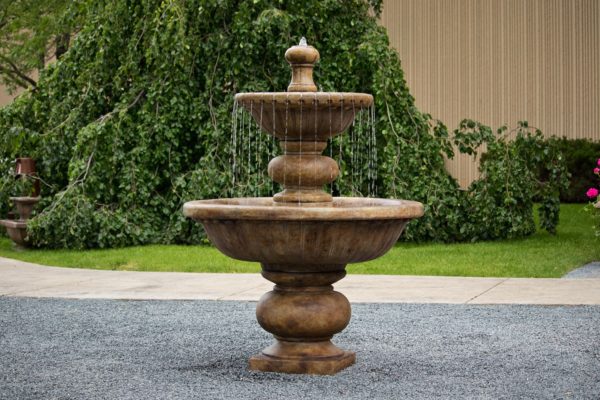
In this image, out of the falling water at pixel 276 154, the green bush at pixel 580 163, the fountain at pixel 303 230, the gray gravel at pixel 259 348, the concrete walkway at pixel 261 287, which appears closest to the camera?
the gray gravel at pixel 259 348

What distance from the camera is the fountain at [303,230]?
582 centimetres

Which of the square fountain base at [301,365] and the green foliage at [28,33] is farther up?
the green foliage at [28,33]

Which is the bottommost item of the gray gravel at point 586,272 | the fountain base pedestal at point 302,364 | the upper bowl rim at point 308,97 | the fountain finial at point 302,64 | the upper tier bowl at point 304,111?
the gray gravel at point 586,272

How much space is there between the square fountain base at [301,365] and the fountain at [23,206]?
304 inches

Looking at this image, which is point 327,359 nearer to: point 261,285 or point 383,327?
point 383,327

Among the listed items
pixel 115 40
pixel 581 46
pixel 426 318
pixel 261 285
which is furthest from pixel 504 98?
pixel 426 318

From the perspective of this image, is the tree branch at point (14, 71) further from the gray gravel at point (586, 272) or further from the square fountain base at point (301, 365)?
the square fountain base at point (301, 365)

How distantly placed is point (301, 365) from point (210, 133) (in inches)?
281

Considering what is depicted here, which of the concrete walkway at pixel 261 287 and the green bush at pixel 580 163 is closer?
the concrete walkway at pixel 261 287

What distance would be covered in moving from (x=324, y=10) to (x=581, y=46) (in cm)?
822

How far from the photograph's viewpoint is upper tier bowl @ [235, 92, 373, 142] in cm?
610

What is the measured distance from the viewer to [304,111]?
618cm

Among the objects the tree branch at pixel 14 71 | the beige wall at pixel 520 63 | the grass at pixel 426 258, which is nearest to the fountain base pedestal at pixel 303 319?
the grass at pixel 426 258

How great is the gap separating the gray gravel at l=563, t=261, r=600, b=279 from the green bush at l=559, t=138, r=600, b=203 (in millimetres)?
7573
